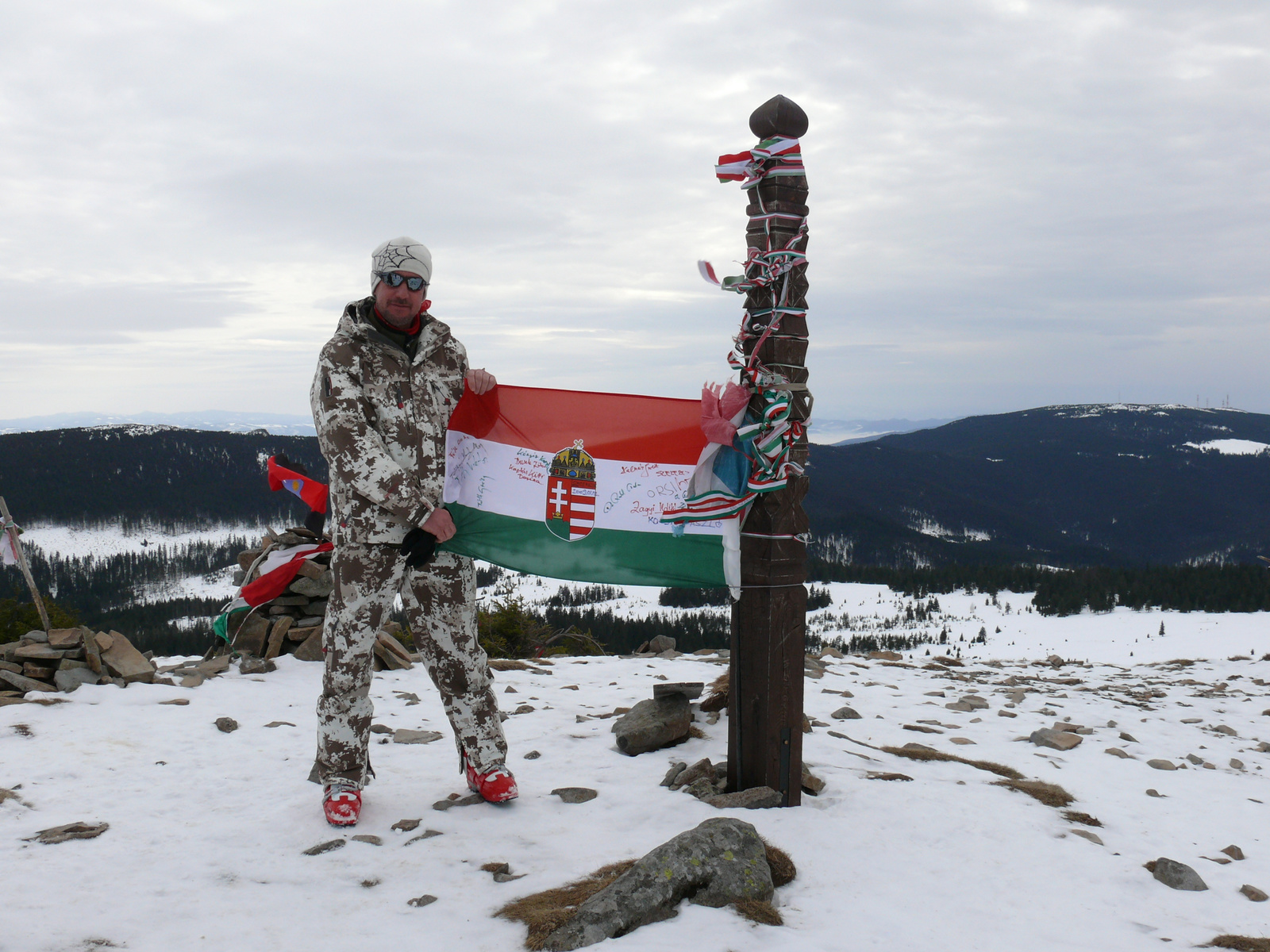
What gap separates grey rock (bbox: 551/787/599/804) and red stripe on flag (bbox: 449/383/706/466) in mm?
2333

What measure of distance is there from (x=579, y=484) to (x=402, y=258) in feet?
6.42

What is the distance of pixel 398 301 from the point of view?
190 inches

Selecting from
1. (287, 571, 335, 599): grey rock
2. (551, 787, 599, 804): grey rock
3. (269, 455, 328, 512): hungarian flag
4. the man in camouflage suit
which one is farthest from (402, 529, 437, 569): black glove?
(287, 571, 335, 599): grey rock

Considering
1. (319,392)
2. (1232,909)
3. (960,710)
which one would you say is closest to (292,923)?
(319,392)

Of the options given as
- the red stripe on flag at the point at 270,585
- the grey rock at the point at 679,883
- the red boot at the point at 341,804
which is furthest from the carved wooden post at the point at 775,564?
the red stripe on flag at the point at 270,585

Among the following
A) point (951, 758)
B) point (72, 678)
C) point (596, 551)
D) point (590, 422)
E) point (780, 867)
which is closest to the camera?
point (780, 867)

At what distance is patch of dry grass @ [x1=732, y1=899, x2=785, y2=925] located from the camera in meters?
3.65

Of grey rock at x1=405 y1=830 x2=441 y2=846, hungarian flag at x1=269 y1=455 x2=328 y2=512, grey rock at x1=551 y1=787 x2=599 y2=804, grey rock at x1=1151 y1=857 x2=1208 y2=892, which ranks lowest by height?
grey rock at x1=1151 y1=857 x2=1208 y2=892

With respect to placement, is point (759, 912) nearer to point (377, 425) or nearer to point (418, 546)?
point (418, 546)

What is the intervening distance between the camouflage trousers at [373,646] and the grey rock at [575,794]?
506 millimetres

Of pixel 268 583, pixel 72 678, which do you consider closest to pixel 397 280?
pixel 72 678

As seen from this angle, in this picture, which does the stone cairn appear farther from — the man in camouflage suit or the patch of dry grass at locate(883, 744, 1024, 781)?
the patch of dry grass at locate(883, 744, 1024, 781)

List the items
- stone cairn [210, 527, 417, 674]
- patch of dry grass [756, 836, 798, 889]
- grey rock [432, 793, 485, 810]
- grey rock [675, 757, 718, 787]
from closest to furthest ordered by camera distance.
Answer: patch of dry grass [756, 836, 798, 889]
grey rock [432, 793, 485, 810]
grey rock [675, 757, 718, 787]
stone cairn [210, 527, 417, 674]

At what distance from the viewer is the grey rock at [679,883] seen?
139 inches
